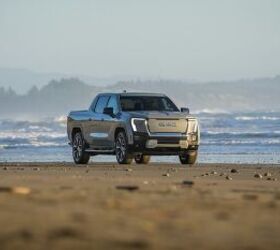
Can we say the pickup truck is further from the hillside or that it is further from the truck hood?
the hillside

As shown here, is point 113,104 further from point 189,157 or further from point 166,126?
point 189,157

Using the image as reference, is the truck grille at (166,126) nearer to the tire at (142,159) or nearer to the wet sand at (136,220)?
the tire at (142,159)

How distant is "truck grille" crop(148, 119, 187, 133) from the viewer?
74.7ft

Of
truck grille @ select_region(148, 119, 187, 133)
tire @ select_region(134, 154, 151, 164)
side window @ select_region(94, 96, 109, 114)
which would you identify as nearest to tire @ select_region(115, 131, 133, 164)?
truck grille @ select_region(148, 119, 187, 133)

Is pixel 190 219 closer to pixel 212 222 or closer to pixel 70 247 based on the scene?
pixel 212 222

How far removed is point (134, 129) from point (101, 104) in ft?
7.03

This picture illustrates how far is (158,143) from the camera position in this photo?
74.7 feet

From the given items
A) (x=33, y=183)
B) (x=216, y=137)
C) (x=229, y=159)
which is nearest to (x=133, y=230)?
(x=33, y=183)

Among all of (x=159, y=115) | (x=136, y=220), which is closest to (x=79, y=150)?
(x=159, y=115)

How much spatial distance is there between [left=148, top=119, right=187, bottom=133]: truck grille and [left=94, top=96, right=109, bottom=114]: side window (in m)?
1.97

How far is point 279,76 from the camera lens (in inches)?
5182

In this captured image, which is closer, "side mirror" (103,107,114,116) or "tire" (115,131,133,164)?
"tire" (115,131,133,164)

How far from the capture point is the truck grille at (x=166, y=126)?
22781mm

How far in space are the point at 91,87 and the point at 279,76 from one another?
22733 mm
